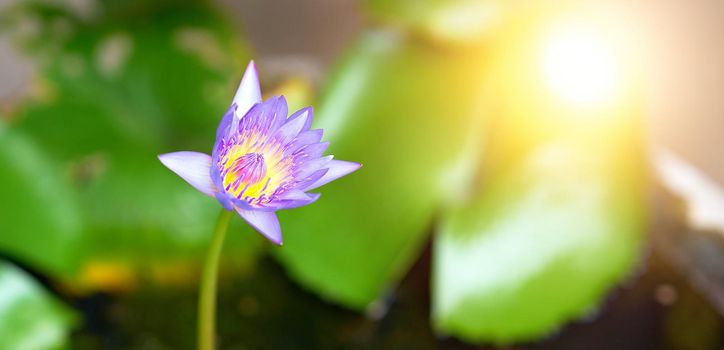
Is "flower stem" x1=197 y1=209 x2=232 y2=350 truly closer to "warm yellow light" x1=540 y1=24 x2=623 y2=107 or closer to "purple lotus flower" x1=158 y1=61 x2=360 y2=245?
"purple lotus flower" x1=158 y1=61 x2=360 y2=245

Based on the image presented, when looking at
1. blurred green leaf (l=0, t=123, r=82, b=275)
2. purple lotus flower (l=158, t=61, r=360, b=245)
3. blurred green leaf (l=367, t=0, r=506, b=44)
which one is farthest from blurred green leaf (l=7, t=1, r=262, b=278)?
purple lotus flower (l=158, t=61, r=360, b=245)

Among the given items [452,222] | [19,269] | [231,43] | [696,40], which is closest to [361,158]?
[452,222]

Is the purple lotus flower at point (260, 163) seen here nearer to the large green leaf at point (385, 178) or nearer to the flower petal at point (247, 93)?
the flower petal at point (247, 93)

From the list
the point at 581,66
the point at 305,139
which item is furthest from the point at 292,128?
the point at 581,66

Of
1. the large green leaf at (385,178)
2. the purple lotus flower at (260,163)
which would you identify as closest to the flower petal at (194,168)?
the purple lotus flower at (260,163)

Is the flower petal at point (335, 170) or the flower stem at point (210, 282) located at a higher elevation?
the flower petal at point (335, 170)
